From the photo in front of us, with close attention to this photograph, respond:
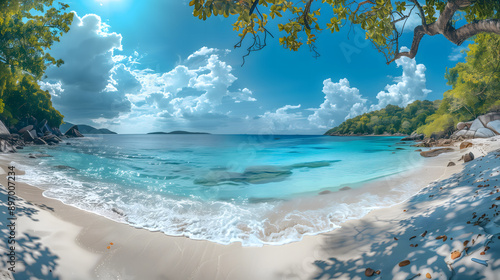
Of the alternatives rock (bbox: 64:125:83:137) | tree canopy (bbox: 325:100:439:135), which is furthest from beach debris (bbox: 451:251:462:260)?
rock (bbox: 64:125:83:137)

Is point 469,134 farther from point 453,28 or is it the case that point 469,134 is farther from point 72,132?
point 72,132

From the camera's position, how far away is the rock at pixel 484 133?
19.0 meters

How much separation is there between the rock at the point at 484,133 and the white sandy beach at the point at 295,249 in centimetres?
2087

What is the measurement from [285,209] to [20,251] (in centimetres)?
601

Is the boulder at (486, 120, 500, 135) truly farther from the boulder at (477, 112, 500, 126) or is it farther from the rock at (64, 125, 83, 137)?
the rock at (64, 125, 83, 137)

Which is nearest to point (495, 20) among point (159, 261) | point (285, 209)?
point (285, 209)

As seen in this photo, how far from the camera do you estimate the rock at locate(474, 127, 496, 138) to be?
1895 centimetres

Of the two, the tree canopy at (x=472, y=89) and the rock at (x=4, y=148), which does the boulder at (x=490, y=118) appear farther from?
the rock at (x=4, y=148)

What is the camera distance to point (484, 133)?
19.3 m

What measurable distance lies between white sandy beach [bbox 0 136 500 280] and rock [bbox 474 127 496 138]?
20.9m

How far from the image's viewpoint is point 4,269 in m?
2.72

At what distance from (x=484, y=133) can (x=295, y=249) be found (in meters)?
26.0

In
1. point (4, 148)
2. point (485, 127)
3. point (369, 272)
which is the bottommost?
point (369, 272)

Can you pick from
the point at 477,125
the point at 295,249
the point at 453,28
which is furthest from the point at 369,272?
the point at 477,125
